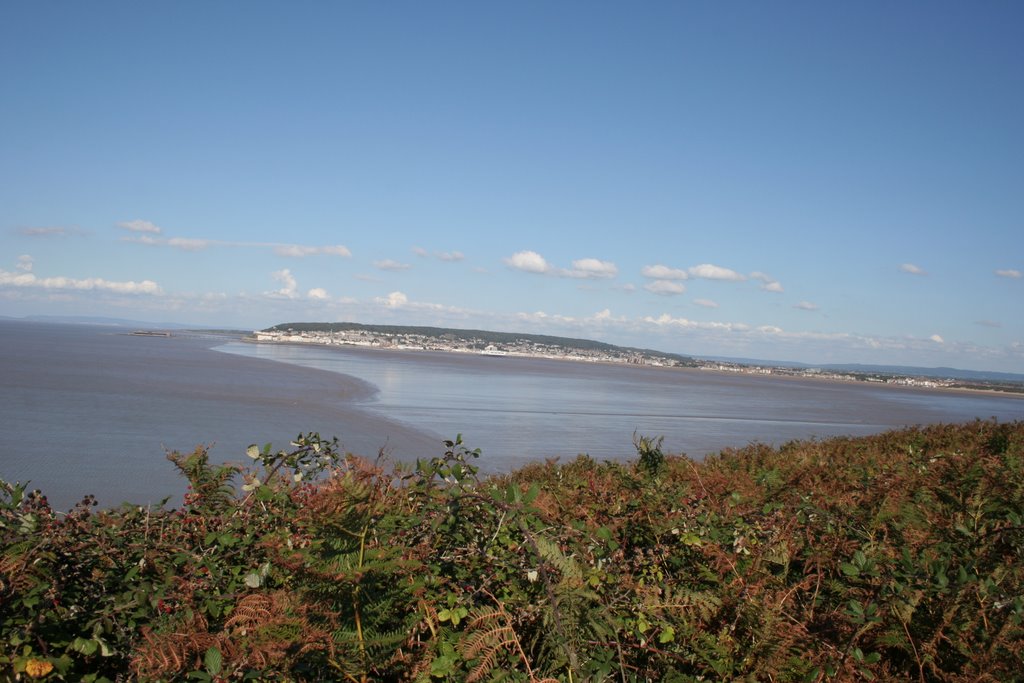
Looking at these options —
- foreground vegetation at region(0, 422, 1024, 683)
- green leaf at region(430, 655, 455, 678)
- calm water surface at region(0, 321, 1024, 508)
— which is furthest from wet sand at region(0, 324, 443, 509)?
green leaf at region(430, 655, 455, 678)

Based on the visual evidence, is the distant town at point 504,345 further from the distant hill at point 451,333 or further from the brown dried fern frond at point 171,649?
the brown dried fern frond at point 171,649

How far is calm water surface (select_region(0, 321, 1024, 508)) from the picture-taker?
1606 centimetres

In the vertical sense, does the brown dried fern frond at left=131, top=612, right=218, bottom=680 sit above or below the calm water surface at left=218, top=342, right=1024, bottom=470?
above

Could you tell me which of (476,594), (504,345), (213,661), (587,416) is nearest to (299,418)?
(587,416)

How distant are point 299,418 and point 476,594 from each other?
75.0ft

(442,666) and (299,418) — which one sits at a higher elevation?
(442,666)

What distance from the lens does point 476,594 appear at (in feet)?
10.1

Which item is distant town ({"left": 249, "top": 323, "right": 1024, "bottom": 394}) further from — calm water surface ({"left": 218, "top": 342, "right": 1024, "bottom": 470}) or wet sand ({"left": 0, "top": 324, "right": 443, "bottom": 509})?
wet sand ({"left": 0, "top": 324, "right": 443, "bottom": 509})

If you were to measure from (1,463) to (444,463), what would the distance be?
1450 centimetres

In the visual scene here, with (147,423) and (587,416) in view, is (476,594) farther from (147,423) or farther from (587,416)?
(587,416)

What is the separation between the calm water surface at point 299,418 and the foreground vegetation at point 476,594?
23.0ft

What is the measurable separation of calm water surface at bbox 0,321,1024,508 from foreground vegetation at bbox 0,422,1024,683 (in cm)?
702

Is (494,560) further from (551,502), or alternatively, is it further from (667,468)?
(667,468)

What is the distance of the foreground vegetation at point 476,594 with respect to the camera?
266 centimetres
